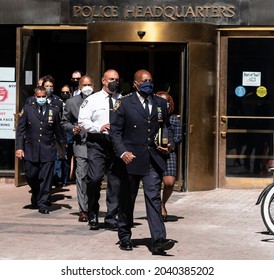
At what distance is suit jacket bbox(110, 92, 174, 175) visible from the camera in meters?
10.9

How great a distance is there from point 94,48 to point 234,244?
6.21 m

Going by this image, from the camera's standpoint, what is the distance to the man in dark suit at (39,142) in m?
14.4

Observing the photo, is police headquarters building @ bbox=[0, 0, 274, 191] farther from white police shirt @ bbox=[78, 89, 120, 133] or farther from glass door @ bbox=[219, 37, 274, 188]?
white police shirt @ bbox=[78, 89, 120, 133]

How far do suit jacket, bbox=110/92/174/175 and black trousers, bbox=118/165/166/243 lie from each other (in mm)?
110

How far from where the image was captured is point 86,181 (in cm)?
1303

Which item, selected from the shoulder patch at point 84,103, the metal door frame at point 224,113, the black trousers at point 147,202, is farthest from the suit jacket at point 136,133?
the metal door frame at point 224,113

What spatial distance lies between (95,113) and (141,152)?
184 cm

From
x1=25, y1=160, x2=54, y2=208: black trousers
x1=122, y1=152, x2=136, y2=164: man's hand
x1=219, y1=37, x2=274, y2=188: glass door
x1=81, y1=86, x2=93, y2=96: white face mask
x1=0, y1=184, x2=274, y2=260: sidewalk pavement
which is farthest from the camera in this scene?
x1=219, y1=37, x2=274, y2=188: glass door

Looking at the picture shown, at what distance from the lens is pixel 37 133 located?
14.5m

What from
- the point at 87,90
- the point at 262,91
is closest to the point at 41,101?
the point at 87,90

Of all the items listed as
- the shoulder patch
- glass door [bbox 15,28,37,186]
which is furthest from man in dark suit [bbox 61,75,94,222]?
glass door [bbox 15,28,37,186]

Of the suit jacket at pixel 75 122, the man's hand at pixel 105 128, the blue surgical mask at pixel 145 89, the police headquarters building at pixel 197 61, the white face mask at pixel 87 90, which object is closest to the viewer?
the blue surgical mask at pixel 145 89
